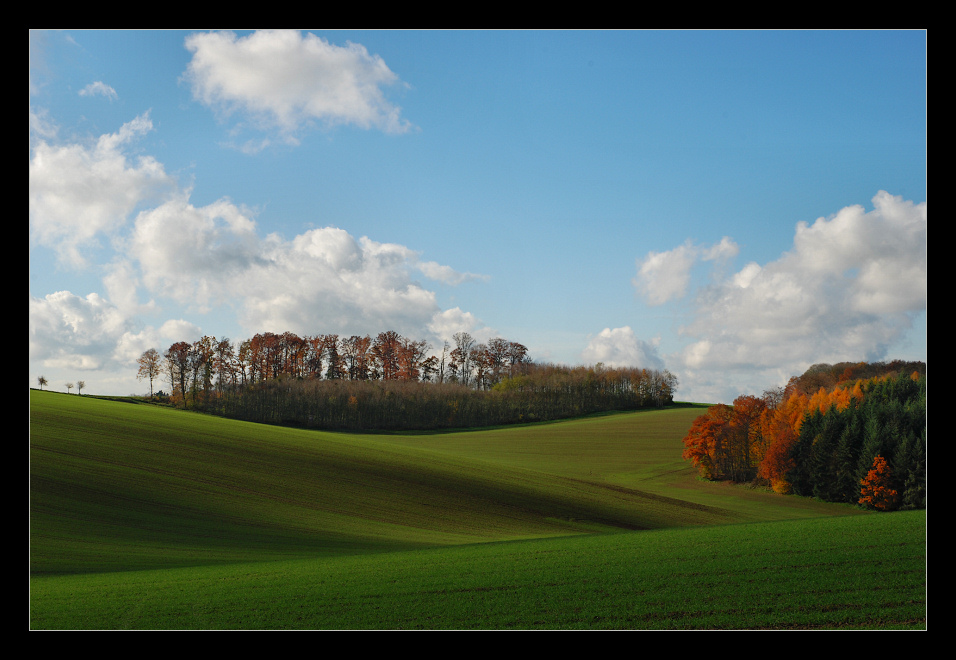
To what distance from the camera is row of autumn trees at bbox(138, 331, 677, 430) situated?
68.5 metres

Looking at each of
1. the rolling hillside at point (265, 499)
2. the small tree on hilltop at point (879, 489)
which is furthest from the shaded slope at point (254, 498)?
the small tree on hilltop at point (879, 489)

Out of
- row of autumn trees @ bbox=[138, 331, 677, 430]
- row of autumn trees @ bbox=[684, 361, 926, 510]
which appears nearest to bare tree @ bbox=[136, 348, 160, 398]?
row of autumn trees @ bbox=[138, 331, 677, 430]

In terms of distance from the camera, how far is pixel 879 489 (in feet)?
134

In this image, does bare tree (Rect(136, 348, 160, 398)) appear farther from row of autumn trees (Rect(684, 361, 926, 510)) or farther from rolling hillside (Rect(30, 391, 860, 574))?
row of autumn trees (Rect(684, 361, 926, 510))

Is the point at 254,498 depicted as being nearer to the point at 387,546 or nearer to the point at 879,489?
the point at 387,546

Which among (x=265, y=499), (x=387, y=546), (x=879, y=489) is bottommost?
(x=879, y=489)

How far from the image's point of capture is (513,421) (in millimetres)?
82375

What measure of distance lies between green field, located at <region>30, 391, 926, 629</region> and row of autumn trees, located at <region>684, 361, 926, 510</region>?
8.65 m

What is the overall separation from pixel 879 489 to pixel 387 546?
38.6m

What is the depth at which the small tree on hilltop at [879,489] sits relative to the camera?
4038 cm

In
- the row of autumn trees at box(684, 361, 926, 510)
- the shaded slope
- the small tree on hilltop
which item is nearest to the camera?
the shaded slope

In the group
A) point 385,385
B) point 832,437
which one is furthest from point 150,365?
point 832,437
